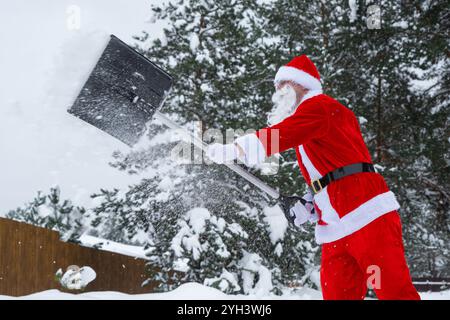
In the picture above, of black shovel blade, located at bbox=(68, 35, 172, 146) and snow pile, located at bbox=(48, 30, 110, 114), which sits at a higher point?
snow pile, located at bbox=(48, 30, 110, 114)

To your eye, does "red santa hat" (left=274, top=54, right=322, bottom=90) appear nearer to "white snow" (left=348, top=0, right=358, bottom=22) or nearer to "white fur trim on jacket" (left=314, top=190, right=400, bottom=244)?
"white fur trim on jacket" (left=314, top=190, right=400, bottom=244)

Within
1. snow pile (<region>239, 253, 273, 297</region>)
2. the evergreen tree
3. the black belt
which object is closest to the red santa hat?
the black belt

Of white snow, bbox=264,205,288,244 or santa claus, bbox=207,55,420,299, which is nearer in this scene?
→ santa claus, bbox=207,55,420,299

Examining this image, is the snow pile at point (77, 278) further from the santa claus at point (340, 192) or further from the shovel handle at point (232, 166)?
the santa claus at point (340, 192)

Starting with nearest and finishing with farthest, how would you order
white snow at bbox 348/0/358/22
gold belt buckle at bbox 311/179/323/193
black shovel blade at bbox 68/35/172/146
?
gold belt buckle at bbox 311/179/323/193, black shovel blade at bbox 68/35/172/146, white snow at bbox 348/0/358/22

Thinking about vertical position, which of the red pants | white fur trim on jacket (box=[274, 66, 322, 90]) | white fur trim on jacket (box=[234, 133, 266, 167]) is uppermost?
white fur trim on jacket (box=[274, 66, 322, 90])

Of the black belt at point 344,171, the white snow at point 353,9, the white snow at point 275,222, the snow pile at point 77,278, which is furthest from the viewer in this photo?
the white snow at point 353,9

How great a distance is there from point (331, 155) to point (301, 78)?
53 centimetres

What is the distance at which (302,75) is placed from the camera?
2938mm

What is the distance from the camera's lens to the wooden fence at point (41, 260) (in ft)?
27.2

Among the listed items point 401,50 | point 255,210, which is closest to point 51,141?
point 255,210

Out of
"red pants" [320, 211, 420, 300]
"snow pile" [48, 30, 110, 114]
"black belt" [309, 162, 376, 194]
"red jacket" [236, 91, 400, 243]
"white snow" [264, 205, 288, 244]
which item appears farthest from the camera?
"snow pile" [48, 30, 110, 114]

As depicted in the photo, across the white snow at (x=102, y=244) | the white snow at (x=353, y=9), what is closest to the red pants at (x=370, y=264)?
the white snow at (x=102, y=244)

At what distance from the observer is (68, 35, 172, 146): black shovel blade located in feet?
9.93
